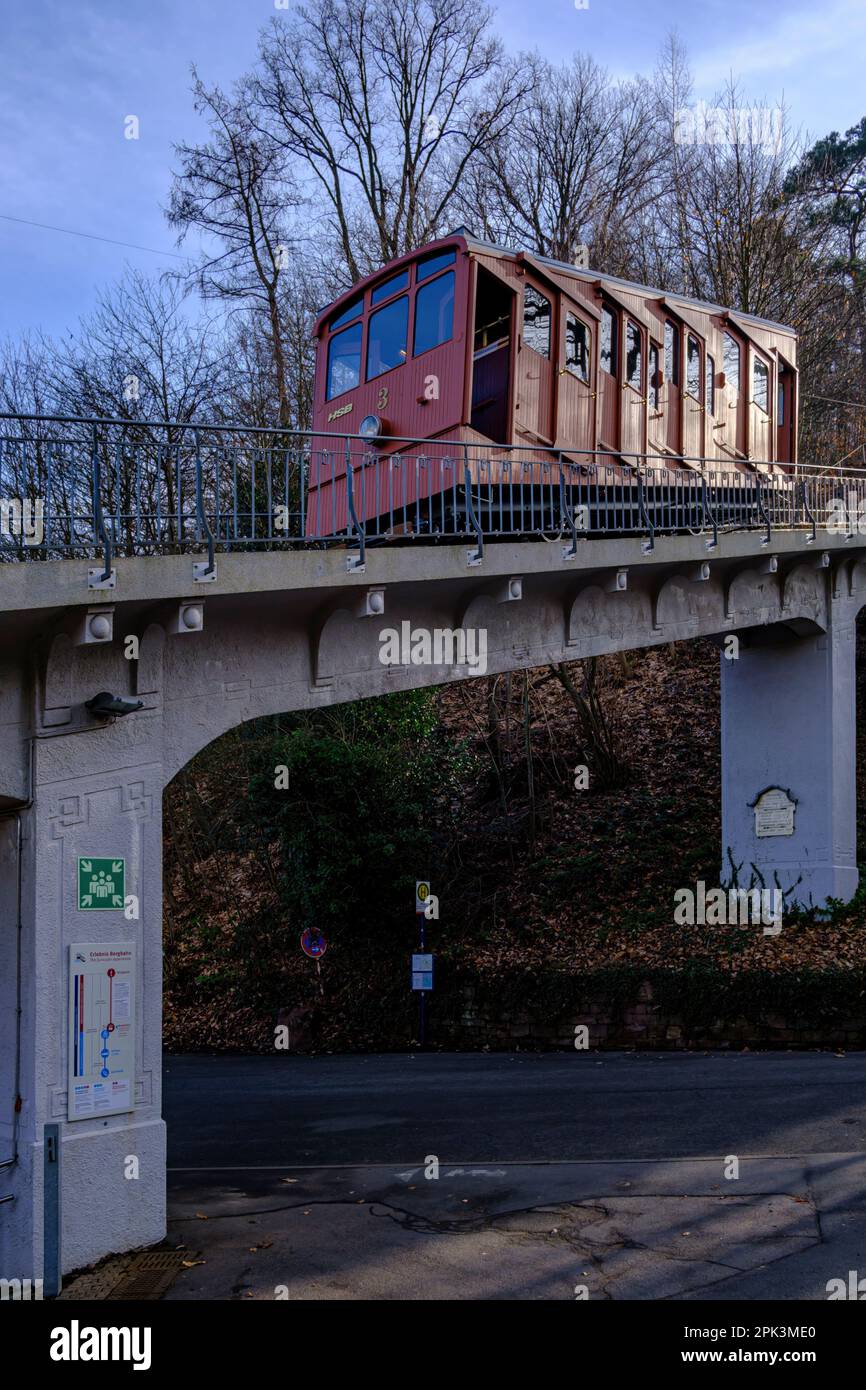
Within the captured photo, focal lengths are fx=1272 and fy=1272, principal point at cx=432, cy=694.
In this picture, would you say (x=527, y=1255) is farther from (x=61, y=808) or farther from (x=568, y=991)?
(x=568, y=991)

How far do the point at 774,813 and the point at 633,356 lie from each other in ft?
25.9

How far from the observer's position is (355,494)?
→ 1545 cm

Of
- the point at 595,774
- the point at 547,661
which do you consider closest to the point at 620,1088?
the point at 547,661

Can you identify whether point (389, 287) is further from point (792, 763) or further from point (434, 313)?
point (792, 763)

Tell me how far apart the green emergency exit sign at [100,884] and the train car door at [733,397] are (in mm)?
13416

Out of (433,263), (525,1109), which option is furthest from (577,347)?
(525,1109)

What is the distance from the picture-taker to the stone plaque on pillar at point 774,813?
20719 millimetres

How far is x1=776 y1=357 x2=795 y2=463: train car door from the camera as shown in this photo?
21.8 meters

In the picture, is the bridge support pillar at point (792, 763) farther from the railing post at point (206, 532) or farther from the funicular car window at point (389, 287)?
the railing post at point (206, 532)

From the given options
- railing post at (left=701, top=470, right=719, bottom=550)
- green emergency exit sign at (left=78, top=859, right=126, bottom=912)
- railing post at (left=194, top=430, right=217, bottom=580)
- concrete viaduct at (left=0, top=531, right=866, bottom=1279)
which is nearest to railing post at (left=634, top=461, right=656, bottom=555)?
concrete viaduct at (left=0, top=531, right=866, bottom=1279)

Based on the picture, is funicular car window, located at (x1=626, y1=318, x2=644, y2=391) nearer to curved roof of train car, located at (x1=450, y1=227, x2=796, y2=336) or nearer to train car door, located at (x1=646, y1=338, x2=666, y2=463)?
train car door, located at (x1=646, y1=338, x2=666, y2=463)

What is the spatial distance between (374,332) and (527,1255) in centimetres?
1150

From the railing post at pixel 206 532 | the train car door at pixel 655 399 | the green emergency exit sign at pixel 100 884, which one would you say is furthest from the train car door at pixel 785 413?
the green emergency exit sign at pixel 100 884

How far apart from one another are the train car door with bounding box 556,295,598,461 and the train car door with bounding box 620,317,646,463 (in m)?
0.83
